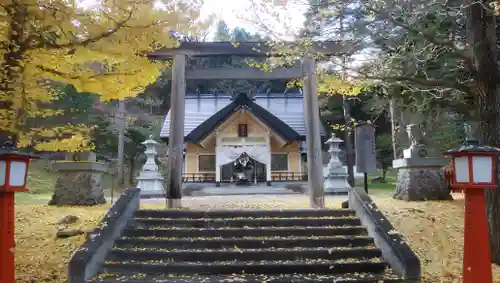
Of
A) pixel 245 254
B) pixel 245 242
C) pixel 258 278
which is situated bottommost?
pixel 258 278

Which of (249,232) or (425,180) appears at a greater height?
(425,180)

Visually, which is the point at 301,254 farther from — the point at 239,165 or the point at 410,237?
the point at 239,165

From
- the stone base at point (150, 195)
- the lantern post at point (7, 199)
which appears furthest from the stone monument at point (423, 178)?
the stone base at point (150, 195)

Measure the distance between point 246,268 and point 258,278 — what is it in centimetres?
32

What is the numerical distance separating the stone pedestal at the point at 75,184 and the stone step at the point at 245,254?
13.2ft

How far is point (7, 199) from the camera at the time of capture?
175 inches

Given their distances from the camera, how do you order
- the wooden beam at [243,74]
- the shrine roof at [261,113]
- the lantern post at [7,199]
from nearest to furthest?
the lantern post at [7,199] → the wooden beam at [243,74] → the shrine roof at [261,113]

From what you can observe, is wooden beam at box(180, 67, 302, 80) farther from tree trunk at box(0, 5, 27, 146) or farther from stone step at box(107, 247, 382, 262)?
stone step at box(107, 247, 382, 262)

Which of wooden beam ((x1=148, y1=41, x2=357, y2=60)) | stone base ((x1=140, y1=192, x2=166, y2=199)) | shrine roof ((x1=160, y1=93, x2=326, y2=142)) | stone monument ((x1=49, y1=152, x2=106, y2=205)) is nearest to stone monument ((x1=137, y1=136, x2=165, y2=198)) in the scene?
stone base ((x1=140, y1=192, x2=166, y2=199))

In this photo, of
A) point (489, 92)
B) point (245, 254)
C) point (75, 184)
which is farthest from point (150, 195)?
point (489, 92)

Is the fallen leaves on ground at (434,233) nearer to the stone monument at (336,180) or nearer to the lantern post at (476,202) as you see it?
the lantern post at (476,202)

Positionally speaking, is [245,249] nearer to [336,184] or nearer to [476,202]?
[476,202]

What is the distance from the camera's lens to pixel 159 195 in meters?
15.3

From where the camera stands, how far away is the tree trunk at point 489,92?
6.05 meters
